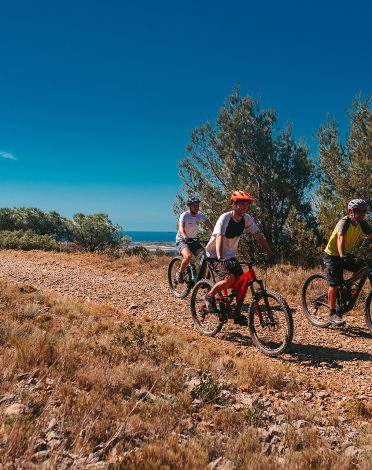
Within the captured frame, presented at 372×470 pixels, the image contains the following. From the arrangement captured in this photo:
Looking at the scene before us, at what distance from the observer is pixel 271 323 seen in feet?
21.4

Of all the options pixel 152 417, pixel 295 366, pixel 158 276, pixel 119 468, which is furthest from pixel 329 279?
pixel 158 276

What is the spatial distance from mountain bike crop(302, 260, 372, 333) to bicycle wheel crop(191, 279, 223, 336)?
2.18 m

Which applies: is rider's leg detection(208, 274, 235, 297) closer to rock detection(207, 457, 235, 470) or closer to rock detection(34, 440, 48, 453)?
rock detection(207, 457, 235, 470)

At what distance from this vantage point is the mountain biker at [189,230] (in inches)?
392

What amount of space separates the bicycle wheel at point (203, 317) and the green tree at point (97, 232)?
1787 centimetres

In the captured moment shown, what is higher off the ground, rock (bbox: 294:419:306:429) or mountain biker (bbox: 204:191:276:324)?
mountain biker (bbox: 204:191:276:324)

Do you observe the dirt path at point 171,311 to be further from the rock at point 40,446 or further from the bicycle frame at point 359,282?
the rock at point 40,446

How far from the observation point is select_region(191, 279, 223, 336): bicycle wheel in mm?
7500

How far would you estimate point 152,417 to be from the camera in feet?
12.9

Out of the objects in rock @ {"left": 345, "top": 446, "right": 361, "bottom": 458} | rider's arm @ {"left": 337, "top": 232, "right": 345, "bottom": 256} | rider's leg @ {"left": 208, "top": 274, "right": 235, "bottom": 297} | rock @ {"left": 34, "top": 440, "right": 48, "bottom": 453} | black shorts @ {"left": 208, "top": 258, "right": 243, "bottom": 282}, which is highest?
rider's arm @ {"left": 337, "top": 232, "right": 345, "bottom": 256}

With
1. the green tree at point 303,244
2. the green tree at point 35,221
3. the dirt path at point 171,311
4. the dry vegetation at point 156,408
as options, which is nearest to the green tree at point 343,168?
the green tree at point 303,244

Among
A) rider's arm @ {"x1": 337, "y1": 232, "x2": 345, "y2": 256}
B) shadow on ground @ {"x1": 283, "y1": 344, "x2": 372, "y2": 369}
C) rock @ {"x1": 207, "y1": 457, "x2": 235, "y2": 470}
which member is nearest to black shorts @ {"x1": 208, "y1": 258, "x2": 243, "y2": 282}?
shadow on ground @ {"x1": 283, "y1": 344, "x2": 372, "y2": 369}

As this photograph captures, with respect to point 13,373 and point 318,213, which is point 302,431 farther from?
point 318,213

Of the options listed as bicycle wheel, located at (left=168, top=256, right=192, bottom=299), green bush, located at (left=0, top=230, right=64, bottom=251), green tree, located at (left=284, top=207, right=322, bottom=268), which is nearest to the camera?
bicycle wheel, located at (left=168, top=256, right=192, bottom=299)
